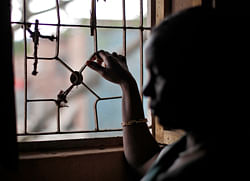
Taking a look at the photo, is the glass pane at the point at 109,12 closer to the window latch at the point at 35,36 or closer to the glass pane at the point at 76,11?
the glass pane at the point at 76,11

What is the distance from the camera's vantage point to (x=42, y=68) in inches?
40.4

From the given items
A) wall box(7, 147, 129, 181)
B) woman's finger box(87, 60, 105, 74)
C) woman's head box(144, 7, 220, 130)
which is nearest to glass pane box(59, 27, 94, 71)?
woman's finger box(87, 60, 105, 74)

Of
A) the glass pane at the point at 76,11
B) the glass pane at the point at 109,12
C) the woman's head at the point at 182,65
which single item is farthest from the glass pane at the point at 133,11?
the woman's head at the point at 182,65

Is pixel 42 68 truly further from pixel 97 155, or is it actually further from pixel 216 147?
pixel 216 147

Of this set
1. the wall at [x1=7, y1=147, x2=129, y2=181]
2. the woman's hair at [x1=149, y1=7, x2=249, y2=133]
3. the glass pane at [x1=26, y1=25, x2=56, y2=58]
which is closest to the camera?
the woman's hair at [x1=149, y1=7, x2=249, y2=133]

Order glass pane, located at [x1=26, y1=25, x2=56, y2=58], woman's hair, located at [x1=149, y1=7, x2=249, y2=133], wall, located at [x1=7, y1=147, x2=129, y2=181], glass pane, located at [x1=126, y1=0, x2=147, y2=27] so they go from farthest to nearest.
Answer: glass pane, located at [x1=126, y1=0, x2=147, y2=27] < glass pane, located at [x1=26, y1=25, x2=56, y2=58] < wall, located at [x1=7, y1=147, x2=129, y2=181] < woman's hair, located at [x1=149, y1=7, x2=249, y2=133]

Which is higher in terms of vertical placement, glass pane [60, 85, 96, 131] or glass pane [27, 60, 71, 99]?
glass pane [27, 60, 71, 99]

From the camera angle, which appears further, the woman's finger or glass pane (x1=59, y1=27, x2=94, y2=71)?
glass pane (x1=59, y1=27, x2=94, y2=71)

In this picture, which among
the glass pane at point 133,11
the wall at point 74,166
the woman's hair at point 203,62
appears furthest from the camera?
the glass pane at point 133,11

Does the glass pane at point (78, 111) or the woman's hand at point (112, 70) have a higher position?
the woman's hand at point (112, 70)

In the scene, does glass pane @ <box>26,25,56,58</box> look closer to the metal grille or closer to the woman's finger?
the metal grille

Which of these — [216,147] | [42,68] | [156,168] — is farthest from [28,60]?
[216,147]

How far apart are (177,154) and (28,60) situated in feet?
2.01

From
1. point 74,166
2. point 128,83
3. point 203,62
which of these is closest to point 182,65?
point 203,62
